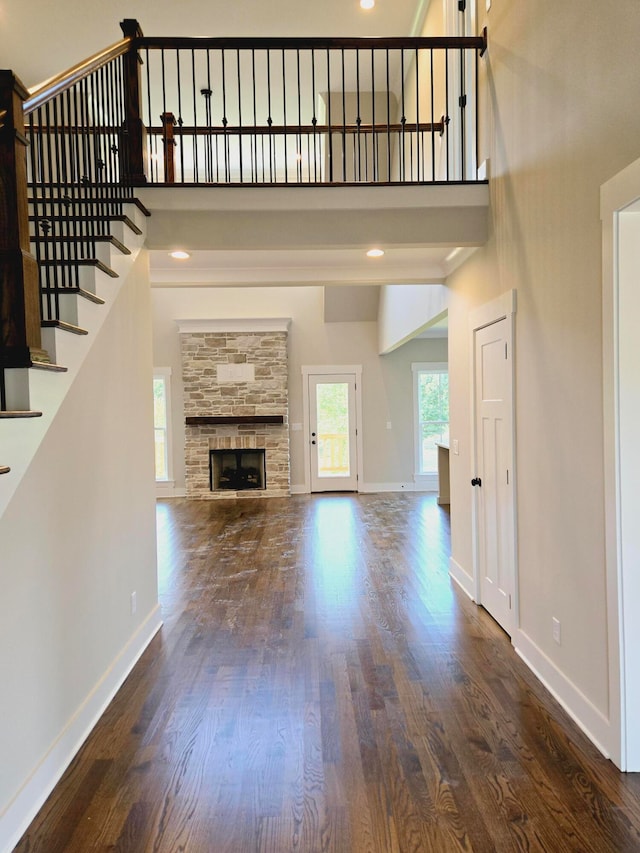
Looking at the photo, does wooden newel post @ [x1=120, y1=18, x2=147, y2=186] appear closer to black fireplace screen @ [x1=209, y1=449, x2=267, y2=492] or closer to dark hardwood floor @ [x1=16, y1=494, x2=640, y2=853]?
dark hardwood floor @ [x1=16, y1=494, x2=640, y2=853]

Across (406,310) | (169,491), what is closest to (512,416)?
(406,310)

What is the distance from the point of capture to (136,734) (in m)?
2.37

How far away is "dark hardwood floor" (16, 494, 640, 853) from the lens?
1782 mm

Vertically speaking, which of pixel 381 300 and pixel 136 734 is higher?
pixel 381 300

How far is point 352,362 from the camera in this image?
9.22 meters

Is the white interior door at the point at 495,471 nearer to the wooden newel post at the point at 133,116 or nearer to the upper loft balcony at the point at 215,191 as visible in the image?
the upper loft balcony at the point at 215,191

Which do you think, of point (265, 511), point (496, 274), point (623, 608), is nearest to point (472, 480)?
point (496, 274)

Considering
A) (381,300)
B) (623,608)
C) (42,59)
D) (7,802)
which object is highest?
(42,59)

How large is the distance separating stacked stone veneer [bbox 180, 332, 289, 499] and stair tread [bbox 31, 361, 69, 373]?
685 cm

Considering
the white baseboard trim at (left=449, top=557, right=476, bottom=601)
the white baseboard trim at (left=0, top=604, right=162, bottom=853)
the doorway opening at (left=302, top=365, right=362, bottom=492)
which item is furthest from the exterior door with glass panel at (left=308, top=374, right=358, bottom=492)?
the white baseboard trim at (left=0, top=604, right=162, bottom=853)

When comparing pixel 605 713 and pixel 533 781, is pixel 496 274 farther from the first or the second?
pixel 533 781

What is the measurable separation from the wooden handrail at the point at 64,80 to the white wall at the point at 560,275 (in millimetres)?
2146

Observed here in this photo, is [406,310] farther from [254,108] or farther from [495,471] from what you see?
[495,471]

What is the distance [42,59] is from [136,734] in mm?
6793
